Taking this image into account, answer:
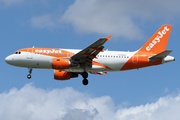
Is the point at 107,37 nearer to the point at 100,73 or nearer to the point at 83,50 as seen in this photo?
the point at 83,50

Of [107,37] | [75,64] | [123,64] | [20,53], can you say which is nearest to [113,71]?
[123,64]

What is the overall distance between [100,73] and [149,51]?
8685 mm

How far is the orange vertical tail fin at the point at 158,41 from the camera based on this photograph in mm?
55200

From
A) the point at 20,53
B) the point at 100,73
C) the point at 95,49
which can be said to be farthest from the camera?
the point at 100,73

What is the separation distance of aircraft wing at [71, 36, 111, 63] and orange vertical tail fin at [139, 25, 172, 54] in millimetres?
8624

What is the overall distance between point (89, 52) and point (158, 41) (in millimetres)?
12080

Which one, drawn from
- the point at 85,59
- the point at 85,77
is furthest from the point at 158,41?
the point at 85,77

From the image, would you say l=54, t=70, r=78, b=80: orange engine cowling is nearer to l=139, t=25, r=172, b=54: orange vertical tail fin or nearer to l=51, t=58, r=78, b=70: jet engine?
l=51, t=58, r=78, b=70: jet engine

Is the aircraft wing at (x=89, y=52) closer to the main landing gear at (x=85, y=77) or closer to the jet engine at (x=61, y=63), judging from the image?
the jet engine at (x=61, y=63)

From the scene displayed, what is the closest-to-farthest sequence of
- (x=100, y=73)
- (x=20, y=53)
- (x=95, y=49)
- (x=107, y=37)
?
(x=107, y=37) → (x=95, y=49) → (x=20, y=53) → (x=100, y=73)

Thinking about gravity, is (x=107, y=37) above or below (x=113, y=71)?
above

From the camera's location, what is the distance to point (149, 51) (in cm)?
5497

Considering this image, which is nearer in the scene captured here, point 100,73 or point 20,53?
point 20,53

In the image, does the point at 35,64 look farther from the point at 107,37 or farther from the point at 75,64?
the point at 107,37
